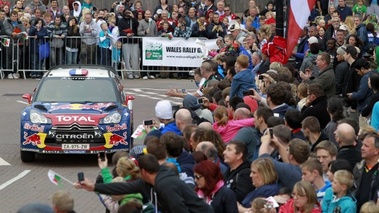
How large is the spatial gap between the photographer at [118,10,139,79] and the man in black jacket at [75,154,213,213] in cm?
2212

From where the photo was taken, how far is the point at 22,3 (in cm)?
3459

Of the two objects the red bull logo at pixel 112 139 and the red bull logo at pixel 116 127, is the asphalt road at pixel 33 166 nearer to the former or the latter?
the red bull logo at pixel 112 139

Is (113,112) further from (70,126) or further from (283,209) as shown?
(283,209)

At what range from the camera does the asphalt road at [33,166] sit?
54.2 feet

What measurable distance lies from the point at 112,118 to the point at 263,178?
30.3 ft

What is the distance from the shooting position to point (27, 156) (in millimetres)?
20016

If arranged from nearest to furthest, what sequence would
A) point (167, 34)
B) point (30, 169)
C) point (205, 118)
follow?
1. point (205, 118)
2. point (30, 169)
3. point (167, 34)

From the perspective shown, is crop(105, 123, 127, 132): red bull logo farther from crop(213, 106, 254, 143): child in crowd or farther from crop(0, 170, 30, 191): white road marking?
crop(213, 106, 254, 143): child in crowd

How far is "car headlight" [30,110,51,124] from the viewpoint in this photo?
772 inches

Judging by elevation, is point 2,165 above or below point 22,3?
below

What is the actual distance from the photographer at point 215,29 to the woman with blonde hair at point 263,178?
2119 centimetres

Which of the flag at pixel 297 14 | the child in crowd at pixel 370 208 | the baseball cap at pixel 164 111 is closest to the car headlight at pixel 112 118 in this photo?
the flag at pixel 297 14

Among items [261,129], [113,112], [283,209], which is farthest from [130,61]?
[283,209]

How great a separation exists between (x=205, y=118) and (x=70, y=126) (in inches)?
160
